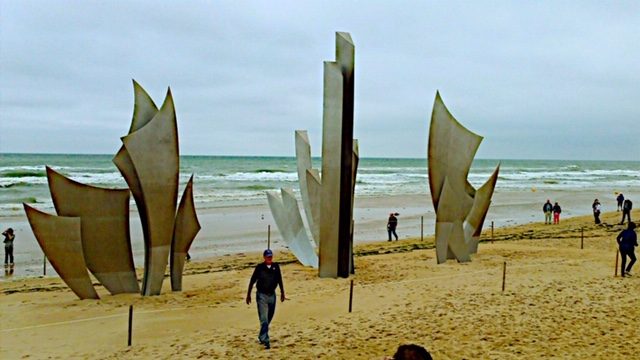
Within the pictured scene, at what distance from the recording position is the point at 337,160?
38.5 feet

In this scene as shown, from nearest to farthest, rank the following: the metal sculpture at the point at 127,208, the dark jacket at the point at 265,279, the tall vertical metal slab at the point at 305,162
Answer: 1. the dark jacket at the point at 265,279
2. the metal sculpture at the point at 127,208
3. the tall vertical metal slab at the point at 305,162

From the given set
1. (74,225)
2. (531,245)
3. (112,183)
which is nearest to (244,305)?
(74,225)

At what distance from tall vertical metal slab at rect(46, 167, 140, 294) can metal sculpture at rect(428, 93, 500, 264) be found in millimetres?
6818

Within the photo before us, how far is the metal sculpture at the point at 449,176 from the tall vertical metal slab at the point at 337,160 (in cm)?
224

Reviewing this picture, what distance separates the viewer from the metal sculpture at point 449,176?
12.9 metres

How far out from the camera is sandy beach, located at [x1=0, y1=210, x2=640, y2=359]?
7.16 meters

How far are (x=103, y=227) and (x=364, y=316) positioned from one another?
4.82 metres

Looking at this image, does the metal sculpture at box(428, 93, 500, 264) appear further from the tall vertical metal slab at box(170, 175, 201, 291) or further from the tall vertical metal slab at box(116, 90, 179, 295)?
the tall vertical metal slab at box(116, 90, 179, 295)

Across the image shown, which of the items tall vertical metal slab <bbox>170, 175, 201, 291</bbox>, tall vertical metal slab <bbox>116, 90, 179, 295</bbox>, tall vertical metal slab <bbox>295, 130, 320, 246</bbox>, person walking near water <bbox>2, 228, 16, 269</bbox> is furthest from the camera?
person walking near water <bbox>2, 228, 16, 269</bbox>

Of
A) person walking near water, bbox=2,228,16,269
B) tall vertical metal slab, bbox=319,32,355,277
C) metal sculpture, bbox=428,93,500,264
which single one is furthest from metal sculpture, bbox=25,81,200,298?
metal sculpture, bbox=428,93,500,264

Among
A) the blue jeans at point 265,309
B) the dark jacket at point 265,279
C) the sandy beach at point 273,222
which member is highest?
the dark jacket at point 265,279

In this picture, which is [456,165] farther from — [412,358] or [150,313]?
[412,358]

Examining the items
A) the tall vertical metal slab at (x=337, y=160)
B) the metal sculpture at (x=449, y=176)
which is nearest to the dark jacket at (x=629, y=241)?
the metal sculpture at (x=449, y=176)

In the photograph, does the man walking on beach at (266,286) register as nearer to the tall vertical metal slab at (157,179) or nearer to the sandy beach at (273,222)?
the tall vertical metal slab at (157,179)
